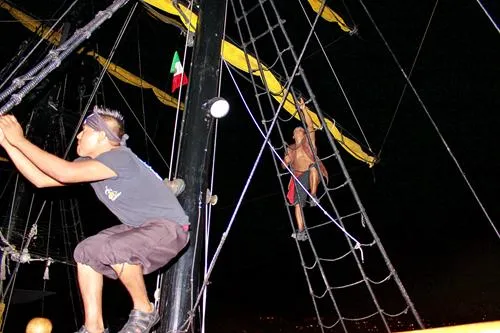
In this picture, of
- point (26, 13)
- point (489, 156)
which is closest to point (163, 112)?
point (26, 13)

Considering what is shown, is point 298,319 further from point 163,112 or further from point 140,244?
point 140,244

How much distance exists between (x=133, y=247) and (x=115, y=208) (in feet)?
0.93

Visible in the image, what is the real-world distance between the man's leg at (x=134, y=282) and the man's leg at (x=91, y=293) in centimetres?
12

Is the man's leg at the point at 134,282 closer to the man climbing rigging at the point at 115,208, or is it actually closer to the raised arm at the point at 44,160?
the man climbing rigging at the point at 115,208

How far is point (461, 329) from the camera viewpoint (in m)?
1.09

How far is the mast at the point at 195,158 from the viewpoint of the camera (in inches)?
103

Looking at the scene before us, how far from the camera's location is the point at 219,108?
2.84m

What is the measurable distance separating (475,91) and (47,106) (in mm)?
10291

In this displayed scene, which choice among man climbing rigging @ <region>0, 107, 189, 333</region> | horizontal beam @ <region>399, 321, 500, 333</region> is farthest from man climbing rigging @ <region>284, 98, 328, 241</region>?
horizontal beam @ <region>399, 321, 500, 333</region>

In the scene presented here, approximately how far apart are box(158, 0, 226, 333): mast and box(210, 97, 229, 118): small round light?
0.06m

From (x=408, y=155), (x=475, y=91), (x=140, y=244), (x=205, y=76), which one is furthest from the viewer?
(x=408, y=155)

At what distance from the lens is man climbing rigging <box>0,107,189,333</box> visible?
2051 mm

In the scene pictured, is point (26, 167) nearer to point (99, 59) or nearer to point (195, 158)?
point (195, 158)

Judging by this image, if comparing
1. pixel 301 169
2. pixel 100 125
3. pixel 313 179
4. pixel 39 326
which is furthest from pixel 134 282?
pixel 301 169
